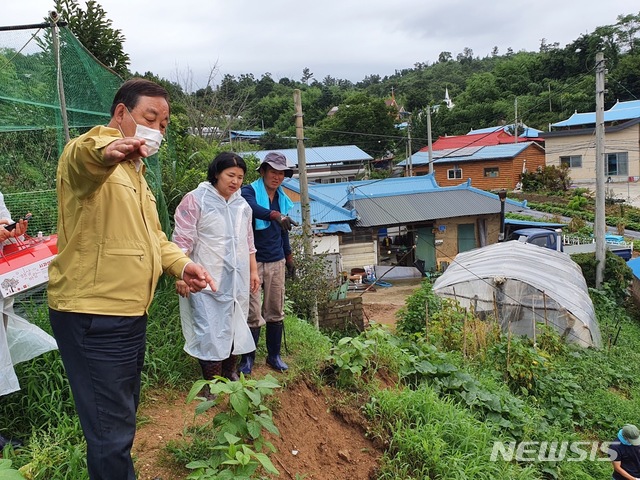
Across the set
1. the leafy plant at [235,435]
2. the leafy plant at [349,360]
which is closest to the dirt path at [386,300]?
the leafy plant at [349,360]

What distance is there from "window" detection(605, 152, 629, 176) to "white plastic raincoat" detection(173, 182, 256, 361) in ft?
97.5

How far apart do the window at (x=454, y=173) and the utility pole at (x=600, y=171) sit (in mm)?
18860

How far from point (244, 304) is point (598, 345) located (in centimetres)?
824

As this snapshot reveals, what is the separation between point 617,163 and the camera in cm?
2716

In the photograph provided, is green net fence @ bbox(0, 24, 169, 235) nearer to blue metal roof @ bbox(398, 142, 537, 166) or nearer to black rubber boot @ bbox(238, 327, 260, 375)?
black rubber boot @ bbox(238, 327, 260, 375)

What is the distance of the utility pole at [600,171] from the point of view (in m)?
12.2

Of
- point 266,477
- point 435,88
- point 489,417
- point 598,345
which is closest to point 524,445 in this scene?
point 489,417

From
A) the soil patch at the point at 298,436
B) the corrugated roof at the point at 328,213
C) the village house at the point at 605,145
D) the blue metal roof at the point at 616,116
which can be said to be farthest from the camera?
the blue metal roof at the point at 616,116

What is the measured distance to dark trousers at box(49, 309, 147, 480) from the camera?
167cm

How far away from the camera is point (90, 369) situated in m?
1.68

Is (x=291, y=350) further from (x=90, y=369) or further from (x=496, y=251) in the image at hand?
(x=496, y=251)

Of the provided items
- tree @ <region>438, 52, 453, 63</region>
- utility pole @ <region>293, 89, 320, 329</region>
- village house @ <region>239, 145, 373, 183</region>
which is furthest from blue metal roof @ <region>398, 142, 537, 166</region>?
tree @ <region>438, 52, 453, 63</region>

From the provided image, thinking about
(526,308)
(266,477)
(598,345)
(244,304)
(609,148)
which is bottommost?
(598,345)
